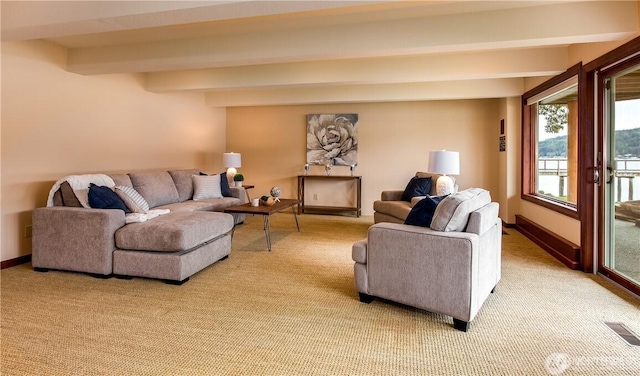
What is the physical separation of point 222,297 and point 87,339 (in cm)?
91

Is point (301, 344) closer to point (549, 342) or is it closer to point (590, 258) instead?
point (549, 342)

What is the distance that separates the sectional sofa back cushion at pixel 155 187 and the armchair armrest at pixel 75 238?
4.11ft

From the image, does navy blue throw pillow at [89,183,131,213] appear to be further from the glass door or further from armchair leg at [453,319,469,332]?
the glass door

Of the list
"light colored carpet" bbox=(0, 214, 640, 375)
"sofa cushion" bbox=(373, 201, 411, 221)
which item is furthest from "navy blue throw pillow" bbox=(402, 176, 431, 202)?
"light colored carpet" bbox=(0, 214, 640, 375)

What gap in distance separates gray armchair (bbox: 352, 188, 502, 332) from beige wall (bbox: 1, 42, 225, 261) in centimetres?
358

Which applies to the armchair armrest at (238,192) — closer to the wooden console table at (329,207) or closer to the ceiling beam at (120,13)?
the wooden console table at (329,207)

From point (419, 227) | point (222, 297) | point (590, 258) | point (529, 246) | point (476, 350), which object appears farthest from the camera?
point (529, 246)

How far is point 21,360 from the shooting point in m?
1.89

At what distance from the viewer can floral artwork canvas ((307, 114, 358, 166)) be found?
683cm

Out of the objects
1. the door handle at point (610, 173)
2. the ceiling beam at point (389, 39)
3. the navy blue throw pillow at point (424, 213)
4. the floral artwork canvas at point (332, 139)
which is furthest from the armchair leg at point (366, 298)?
the floral artwork canvas at point (332, 139)

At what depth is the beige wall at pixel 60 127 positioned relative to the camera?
355 cm

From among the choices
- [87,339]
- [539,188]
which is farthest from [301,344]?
[539,188]

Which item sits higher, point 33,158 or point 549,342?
point 33,158

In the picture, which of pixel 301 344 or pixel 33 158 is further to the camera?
pixel 33 158
